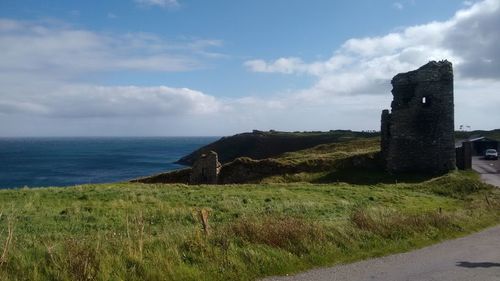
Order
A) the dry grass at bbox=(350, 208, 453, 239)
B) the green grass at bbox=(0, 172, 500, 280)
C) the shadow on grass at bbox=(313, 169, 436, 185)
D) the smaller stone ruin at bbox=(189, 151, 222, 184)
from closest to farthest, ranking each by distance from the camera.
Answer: the green grass at bbox=(0, 172, 500, 280), the dry grass at bbox=(350, 208, 453, 239), the shadow on grass at bbox=(313, 169, 436, 185), the smaller stone ruin at bbox=(189, 151, 222, 184)

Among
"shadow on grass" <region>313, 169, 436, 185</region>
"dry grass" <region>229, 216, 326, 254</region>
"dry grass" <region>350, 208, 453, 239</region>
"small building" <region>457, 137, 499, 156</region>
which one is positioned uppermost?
"small building" <region>457, 137, 499, 156</region>

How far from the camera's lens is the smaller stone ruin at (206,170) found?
1561 inches

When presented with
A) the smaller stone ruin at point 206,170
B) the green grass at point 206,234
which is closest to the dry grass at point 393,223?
the green grass at point 206,234

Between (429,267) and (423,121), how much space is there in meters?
26.5

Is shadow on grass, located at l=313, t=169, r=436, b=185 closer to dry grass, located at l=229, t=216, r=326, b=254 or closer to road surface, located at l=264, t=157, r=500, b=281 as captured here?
road surface, located at l=264, t=157, r=500, b=281

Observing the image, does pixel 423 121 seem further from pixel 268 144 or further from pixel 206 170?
pixel 268 144

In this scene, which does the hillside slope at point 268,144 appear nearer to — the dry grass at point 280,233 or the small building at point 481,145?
the small building at point 481,145

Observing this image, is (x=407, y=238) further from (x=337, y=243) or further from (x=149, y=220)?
(x=149, y=220)

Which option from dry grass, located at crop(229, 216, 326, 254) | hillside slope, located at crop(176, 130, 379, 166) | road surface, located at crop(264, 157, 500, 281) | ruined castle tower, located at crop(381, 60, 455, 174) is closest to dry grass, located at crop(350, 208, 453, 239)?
road surface, located at crop(264, 157, 500, 281)

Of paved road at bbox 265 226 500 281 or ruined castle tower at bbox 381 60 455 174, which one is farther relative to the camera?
ruined castle tower at bbox 381 60 455 174

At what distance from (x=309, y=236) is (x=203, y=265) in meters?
3.00

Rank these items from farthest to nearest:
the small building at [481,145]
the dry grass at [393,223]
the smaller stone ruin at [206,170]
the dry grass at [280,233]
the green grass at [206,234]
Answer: the small building at [481,145]
the smaller stone ruin at [206,170]
the dry grass at [393,223]
the dry grass at [280,233]
the green grass at [206,234]

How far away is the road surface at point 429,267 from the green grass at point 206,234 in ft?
1.41

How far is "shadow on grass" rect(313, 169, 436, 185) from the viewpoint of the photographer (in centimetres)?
3438
